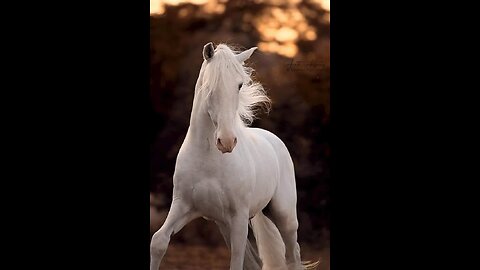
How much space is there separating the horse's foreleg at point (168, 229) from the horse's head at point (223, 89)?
0.41 meters

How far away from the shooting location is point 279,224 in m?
4.29

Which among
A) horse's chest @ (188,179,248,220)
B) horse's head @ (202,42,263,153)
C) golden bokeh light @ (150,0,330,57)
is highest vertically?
golden bokeh light @ (150,0,330,57)

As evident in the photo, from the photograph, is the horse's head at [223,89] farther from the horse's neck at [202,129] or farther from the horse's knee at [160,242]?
the horse's knee at [160,242]

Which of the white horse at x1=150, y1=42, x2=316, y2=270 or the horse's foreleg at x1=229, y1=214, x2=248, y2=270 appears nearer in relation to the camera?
the white horse at x1=150, y1=42, x2=316, y2=270

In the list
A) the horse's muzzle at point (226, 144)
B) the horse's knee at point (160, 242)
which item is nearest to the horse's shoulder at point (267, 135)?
the horse's muzzle at point (226, 144)

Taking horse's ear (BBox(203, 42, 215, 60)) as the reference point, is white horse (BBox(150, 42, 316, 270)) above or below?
below

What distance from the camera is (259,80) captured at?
4441mm

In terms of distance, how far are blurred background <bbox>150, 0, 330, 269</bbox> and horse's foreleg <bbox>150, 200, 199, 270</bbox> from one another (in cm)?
52

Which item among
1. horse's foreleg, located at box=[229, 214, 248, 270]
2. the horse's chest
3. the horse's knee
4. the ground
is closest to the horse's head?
the horse's chest

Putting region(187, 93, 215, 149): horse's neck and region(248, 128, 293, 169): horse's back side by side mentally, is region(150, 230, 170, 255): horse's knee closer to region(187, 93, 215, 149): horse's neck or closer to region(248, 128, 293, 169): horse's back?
region(187, 93, 215, 149): horse's neck

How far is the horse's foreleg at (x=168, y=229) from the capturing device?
147 inches

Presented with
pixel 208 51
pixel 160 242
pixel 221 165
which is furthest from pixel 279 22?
pixel 160 242

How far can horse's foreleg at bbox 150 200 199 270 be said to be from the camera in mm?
3729

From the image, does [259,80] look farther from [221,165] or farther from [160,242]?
[160,242]
